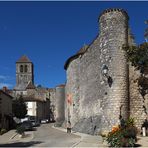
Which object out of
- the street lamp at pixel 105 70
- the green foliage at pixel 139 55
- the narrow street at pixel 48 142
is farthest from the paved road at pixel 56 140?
the green foliage at pixel 139 55

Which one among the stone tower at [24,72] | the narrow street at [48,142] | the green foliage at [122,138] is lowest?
the narrow street at [48,142]

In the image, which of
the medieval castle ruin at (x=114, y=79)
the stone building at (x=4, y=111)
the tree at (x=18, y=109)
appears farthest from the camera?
the tree at (x=18, y=109)

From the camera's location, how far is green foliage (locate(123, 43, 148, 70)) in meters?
20.8

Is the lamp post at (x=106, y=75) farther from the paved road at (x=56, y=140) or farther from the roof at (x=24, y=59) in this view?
the roof at (x=24, y=59)

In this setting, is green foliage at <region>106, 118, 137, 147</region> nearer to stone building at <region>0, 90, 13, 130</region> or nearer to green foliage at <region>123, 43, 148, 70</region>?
green foliage at <region>123, 43, 148, 70</region>

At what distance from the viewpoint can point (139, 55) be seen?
2114 cm

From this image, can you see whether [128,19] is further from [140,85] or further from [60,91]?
[60,91]

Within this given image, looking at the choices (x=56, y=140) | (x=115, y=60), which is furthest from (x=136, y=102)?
(x=56, y=140)

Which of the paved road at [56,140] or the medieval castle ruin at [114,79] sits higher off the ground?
the medieval castle ruin at [114,79]

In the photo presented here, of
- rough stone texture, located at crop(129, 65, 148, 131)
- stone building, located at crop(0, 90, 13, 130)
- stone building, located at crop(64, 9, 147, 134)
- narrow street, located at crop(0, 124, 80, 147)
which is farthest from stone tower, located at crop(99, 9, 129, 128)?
stone building, located at crop(0, 90, 13, 130)

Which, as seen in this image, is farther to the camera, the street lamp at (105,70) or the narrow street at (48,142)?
the street lamp at (105,70)

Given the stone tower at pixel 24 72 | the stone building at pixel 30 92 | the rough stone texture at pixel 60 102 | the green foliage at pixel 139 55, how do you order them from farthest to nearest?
the stone tower at pixel 24 72, the stone building at pixel 30 92, the rough stone texture at pixel 60 102, the green foliage at pixel 139 55

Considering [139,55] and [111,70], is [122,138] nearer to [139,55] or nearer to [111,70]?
[139,55]

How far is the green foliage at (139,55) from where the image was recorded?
819 inches
